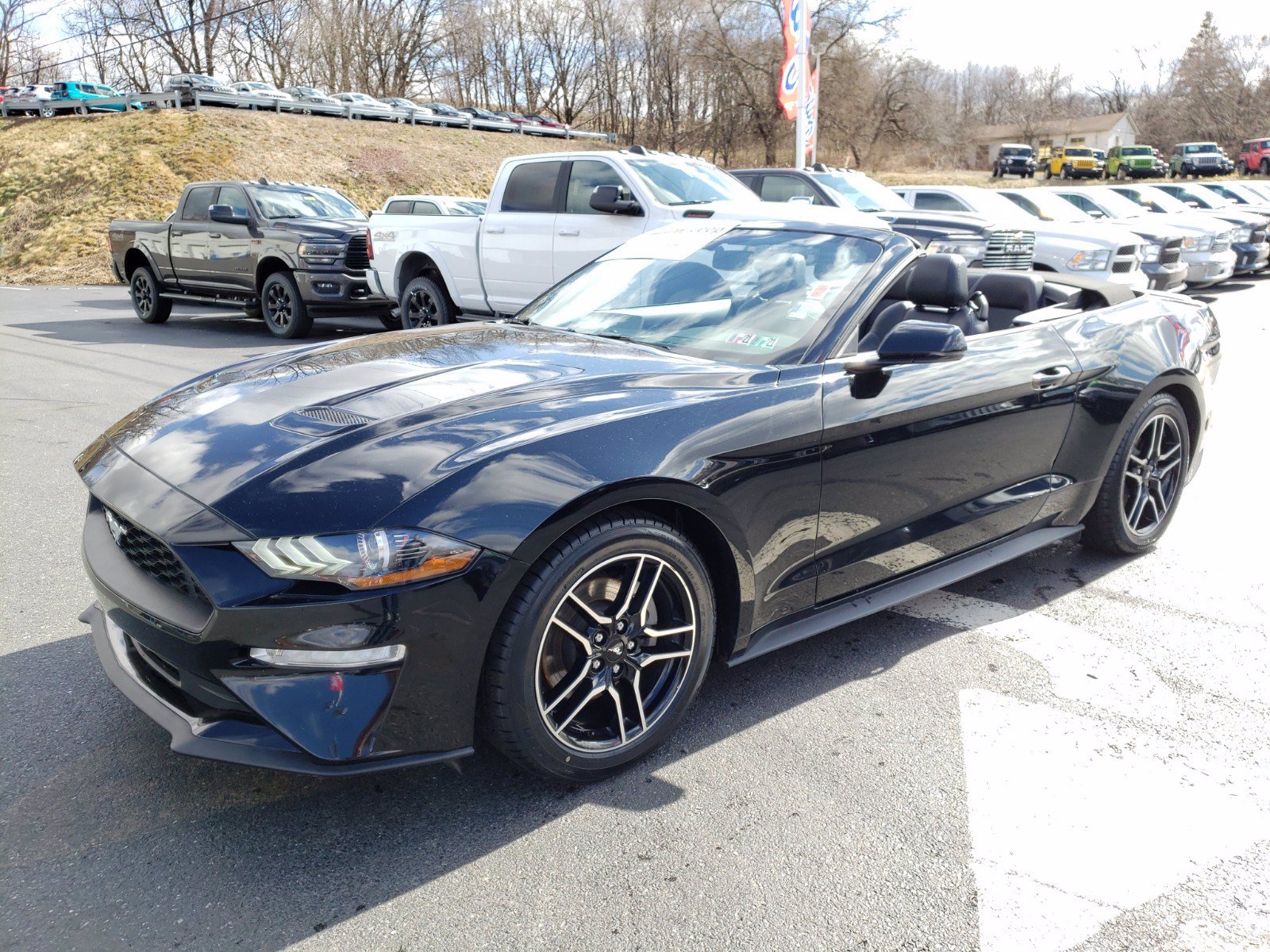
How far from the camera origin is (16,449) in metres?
6.35

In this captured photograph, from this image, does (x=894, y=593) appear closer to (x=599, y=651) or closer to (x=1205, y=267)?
(x=599, y=651)

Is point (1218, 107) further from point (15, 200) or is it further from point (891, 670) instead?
point (891, 670)

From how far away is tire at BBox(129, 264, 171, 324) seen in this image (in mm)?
13516

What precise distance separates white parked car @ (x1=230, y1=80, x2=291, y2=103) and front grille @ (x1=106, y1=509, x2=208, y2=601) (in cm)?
3744

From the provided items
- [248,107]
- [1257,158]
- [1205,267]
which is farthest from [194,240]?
[1257,158]

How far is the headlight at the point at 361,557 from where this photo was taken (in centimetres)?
224

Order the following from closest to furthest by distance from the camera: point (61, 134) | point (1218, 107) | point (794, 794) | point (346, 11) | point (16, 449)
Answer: point (794, 794) → point (16, 449) → point (61, 134) → point (346, 11) → point (1218, 107)

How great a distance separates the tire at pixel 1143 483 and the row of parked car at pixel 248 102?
36.0 metres

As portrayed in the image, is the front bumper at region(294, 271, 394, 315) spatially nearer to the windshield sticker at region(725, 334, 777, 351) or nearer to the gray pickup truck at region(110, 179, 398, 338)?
the gray pickup truck at region(110, 179, 398, 338)

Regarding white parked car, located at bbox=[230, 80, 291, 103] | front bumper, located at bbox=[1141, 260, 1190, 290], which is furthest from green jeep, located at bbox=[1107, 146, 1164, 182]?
front bumper, located at bbox=[1141, 260, 1190, 290]

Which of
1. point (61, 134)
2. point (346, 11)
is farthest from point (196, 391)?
point (346, 11)

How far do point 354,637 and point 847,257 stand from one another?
89.9 inches

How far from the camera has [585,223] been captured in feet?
32.6

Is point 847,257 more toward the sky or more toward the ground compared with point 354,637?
more toward the sky
